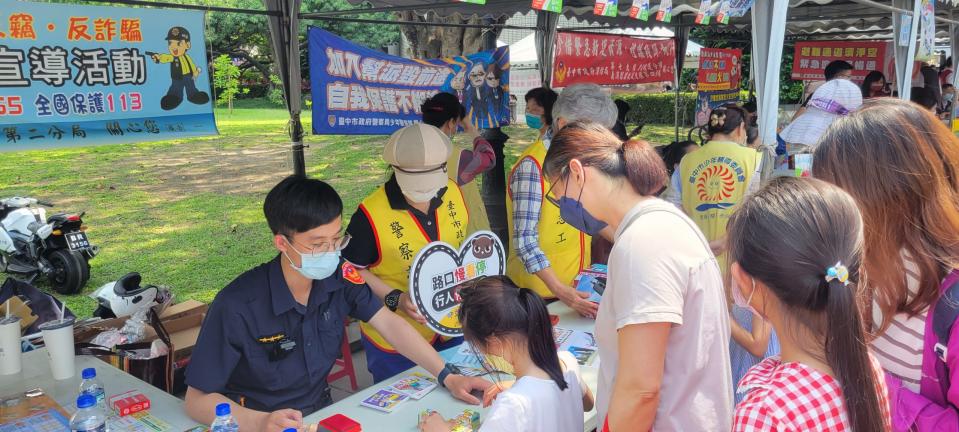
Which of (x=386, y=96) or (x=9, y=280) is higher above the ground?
(x=386, y=96)

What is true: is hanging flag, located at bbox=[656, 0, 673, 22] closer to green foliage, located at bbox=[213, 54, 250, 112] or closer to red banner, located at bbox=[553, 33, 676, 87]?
red banner, located at bbox=[553, 33, 676, 87]

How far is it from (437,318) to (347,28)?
1616 centimetres

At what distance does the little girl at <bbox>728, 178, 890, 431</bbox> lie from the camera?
3.30ft

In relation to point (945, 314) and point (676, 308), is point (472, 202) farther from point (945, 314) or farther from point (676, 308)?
point (945, 314)

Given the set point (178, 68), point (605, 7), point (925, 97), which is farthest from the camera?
point (925, 97)

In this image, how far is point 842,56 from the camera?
972 cm

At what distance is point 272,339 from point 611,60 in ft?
18.9

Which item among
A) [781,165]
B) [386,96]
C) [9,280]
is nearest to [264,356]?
[9,280]

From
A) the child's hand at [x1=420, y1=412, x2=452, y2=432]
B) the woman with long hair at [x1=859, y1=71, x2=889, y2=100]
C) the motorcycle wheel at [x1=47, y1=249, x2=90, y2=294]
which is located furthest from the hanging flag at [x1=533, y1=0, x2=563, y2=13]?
the woman with long hair at [x1=859, y1=71, x2=889, y2=100]

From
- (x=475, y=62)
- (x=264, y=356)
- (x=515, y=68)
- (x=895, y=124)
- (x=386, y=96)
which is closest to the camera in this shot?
(x=895, y=124)

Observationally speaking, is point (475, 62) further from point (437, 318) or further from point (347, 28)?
point (347, 28)

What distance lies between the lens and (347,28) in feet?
56.5

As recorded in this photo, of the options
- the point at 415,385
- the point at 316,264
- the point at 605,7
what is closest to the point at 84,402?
the point at 316,264

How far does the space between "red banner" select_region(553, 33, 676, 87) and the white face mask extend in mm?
3925
